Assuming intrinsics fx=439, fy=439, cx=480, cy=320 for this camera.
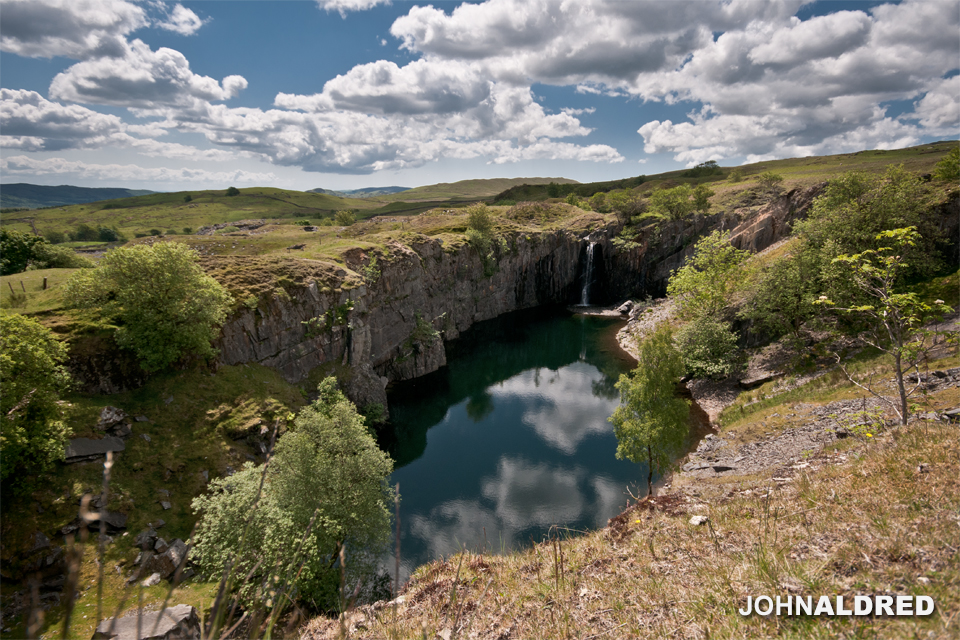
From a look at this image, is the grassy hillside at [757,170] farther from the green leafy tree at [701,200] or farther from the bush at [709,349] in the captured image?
the bush at [709,349]

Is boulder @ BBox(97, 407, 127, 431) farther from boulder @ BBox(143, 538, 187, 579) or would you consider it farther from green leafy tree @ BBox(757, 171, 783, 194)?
green leafy tree @ BBox(757, 171, 783, 194)

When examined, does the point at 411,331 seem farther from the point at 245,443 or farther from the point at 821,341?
the point at 821,341

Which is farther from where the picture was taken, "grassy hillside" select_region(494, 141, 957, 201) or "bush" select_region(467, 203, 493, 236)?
"grassy hillside" select_region(494, 141, 957, 201)

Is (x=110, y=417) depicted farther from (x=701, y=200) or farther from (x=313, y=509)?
(x=701, y=200)

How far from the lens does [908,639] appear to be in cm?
672

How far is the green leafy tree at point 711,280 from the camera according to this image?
45.1 metres

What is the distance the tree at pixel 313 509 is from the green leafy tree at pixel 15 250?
42469 millimetres

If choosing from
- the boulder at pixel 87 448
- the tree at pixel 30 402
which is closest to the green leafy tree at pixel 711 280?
the boulder at pixel 87 448

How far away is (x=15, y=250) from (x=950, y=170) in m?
98.7

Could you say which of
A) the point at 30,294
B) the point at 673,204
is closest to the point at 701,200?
the point at 673,204

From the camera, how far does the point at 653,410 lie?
86.6ft

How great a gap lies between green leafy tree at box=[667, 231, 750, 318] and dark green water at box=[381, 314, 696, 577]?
37.6 feet

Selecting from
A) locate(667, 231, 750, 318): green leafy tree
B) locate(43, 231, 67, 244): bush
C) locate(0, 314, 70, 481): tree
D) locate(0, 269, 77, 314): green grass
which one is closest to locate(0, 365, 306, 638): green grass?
locate(0, 314, 70, 481): tree

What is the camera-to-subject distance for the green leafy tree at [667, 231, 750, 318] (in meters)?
45.1
